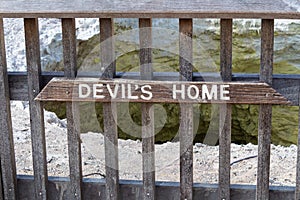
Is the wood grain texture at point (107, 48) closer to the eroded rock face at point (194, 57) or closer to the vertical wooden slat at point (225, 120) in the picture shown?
the vertical wooden slat at point (225, 120)

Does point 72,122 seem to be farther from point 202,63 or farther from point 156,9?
point 202,63

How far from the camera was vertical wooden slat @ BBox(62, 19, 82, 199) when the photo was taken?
76.9 inches

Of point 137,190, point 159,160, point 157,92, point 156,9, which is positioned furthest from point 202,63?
point 156,9

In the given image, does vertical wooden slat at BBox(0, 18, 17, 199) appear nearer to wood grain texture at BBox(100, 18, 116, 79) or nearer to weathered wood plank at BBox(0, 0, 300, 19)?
weathered wood plank at BBox(0, 0, 300, 19)

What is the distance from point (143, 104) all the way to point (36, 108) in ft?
1.52

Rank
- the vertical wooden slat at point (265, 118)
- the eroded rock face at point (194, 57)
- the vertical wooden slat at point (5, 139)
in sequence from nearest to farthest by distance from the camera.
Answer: the vertical wooden slat at point (265, 118) → the vertical wooden slat at point (5, 139) → the eroded rock face at point (194, 57)

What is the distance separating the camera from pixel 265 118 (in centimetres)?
191

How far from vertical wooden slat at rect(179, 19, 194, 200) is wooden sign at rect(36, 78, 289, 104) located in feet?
0.18

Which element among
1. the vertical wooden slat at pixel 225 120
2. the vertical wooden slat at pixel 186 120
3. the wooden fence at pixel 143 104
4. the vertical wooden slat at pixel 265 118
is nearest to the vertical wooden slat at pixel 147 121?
the wooden fence at pixel 143 104

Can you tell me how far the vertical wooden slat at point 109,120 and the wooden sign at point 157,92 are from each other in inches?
2.2

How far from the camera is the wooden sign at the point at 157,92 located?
1.87 m

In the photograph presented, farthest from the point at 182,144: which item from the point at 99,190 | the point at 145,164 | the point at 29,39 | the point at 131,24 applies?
the point at 131,24

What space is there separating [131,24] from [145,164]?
333cm

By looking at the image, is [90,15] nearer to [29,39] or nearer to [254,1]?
[29,39]
